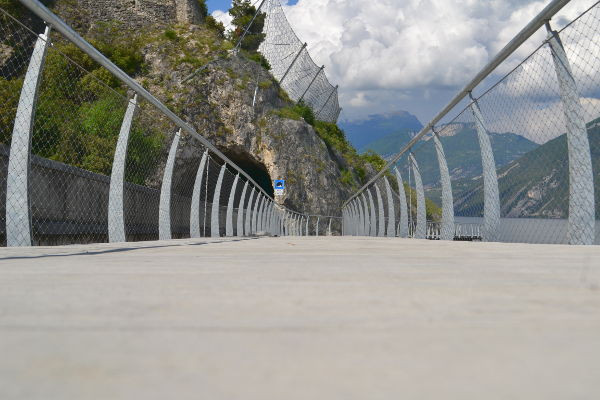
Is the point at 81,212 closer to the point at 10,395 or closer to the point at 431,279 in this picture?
the point at 431,279

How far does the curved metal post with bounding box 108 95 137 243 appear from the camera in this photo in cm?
413

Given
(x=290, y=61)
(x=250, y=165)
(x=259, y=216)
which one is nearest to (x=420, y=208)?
(x=259, y=216)

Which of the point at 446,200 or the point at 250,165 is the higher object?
the point at 250,165

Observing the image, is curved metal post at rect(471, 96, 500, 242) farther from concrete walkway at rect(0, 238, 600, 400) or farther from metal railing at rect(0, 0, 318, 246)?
concrete walkway at rect(0, 238, 600, 400)

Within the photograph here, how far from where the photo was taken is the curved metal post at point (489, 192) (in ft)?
13.3

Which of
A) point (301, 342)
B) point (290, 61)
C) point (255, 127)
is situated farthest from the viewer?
point (290, 61)

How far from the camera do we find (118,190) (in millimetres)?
4168

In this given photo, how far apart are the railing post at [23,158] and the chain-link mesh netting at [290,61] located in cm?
2617

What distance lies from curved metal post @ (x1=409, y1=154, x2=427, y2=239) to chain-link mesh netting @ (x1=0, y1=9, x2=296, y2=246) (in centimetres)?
288

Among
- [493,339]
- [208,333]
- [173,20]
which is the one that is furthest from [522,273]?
[173,20]

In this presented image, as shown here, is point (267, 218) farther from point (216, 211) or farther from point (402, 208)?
point (402, 208)

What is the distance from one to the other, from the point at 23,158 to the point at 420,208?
532 cm

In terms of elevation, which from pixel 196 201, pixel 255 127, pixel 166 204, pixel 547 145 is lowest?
pixel 166 204

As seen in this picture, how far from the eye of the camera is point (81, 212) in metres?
5.67
